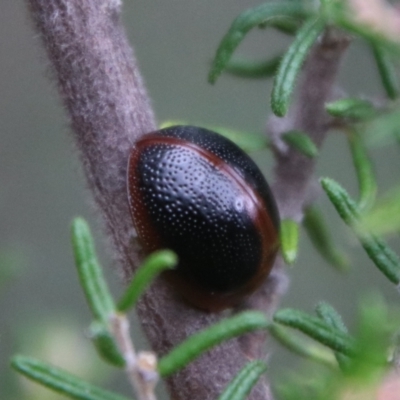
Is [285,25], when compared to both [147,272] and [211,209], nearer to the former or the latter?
[211,209]

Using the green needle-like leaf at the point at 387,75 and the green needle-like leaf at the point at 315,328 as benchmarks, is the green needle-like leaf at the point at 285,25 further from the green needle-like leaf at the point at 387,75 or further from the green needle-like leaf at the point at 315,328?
the green needle-like leaf at the point at 315,328

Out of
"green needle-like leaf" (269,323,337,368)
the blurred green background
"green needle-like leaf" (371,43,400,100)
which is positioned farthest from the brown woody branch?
the blurred green background

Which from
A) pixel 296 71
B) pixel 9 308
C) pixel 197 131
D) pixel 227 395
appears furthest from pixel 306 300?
pixel 227 395

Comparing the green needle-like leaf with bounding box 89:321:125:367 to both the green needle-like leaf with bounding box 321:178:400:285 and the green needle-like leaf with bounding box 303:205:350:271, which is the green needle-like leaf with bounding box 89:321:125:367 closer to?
the green needle-like leaf with bounding box 321:178:400:285

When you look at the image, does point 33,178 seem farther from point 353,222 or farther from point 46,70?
point 353,222

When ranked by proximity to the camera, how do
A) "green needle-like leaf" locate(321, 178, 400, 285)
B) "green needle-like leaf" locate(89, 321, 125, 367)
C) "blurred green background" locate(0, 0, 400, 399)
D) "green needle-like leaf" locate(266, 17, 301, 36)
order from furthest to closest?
"blurred green background" locate(0, 0, 400, 399) → "green needle-like leaf" locate(266, 17, 301, 36) → "green needle-like leaf" locate(321, 178, 400, 285) → "green needle-like leaf" locate(89, 321, 125, 367)
